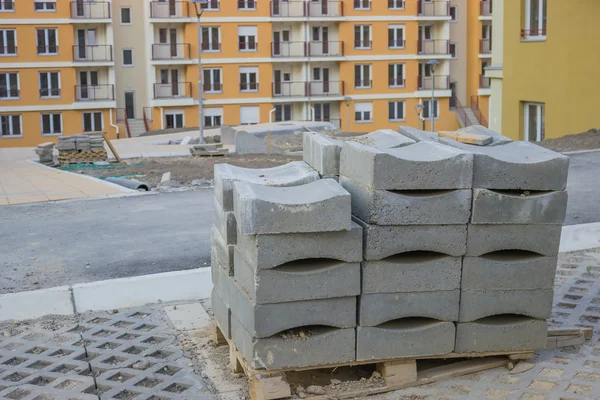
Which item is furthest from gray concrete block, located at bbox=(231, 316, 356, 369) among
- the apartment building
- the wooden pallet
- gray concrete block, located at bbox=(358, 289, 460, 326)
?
the apartment building

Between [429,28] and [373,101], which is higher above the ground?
[429,28]

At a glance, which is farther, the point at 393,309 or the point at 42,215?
the point at 42,215

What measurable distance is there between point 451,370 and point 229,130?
30.2 meters

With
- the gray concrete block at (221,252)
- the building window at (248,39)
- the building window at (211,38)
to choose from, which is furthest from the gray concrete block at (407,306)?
the building window at (248,39)

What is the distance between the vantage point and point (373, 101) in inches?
2430

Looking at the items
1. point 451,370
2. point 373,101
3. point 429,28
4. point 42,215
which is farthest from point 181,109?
point 451,370

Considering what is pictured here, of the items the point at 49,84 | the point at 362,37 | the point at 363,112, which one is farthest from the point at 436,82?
the point at 49,84

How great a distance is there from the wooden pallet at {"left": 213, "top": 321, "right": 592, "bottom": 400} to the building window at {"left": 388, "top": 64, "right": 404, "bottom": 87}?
5647 cm

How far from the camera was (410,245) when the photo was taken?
596cm

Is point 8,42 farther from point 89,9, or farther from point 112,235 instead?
point 112,235

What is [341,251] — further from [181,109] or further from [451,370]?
[181,109]

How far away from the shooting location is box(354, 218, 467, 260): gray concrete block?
5.88 meters

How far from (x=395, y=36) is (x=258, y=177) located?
5660 centimetres

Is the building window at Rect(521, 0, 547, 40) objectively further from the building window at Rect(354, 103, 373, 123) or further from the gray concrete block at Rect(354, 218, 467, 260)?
the building window at Rect(354, 103, 373, 123)
